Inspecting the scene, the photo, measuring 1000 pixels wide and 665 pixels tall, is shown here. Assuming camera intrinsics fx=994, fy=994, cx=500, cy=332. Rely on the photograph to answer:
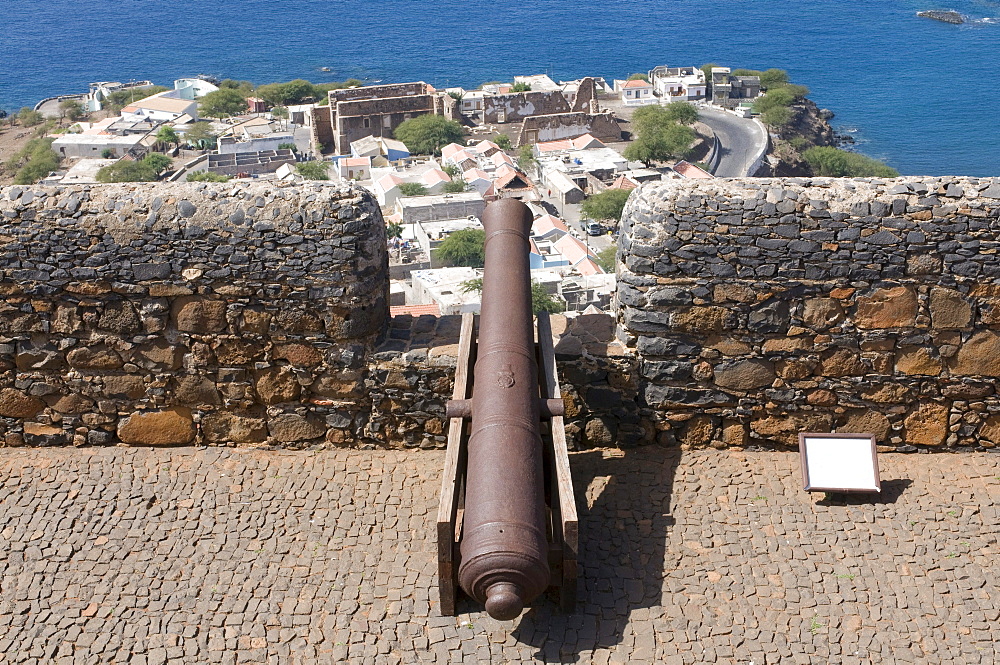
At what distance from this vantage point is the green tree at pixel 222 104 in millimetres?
89500

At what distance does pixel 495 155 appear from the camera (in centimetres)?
6844

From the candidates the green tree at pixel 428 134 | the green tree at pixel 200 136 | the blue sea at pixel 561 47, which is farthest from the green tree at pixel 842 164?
the green tree at pixel 200 136

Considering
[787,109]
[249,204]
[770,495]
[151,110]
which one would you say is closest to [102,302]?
[249,204]

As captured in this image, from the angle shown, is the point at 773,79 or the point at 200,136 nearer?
the point at 200,136

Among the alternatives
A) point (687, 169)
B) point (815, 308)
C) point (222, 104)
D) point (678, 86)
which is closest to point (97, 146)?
point (222, 104)

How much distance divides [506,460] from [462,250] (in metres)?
44.7

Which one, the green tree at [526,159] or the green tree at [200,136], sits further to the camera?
the green tree at [200,136]

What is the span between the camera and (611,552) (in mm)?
5406

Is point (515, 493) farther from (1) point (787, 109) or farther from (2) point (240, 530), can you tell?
(1) point (787, 109)

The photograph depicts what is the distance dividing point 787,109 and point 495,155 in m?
28.6

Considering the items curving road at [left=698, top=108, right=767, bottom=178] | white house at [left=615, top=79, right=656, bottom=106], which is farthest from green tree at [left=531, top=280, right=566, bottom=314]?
white house at [left=615, top=79, right=656, bottom=106]

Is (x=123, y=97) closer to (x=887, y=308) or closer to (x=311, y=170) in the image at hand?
(x=311, y=170)

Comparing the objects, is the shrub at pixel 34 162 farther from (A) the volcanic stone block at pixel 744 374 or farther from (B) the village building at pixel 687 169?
(A) the volcanic stone block at pixel 744 374

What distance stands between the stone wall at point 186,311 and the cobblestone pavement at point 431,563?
0.28m
